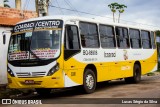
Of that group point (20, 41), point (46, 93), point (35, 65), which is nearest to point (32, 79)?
point (35, 65)

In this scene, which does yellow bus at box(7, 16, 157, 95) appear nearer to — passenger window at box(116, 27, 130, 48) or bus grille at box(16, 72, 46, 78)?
bus grille at box(16, 72, 46, 78)

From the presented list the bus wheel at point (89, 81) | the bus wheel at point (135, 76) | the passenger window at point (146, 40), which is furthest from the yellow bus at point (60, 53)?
the passenger window at point (146, 40)

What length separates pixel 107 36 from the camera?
16750 mm

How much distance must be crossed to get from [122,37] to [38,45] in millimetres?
5935

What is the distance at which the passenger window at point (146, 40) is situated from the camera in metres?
21.0

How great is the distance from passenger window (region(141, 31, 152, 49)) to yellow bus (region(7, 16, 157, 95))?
14.5 ft

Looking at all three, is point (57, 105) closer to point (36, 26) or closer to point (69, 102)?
point (69, 102)

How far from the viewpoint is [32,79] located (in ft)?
43.6

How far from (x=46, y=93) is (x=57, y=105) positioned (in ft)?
13.0

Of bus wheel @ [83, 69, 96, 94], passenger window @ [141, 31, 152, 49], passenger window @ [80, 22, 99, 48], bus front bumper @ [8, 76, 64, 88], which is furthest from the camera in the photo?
passenger window @ [141, 31, 152, 49]

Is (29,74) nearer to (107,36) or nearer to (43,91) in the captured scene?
(43,91)

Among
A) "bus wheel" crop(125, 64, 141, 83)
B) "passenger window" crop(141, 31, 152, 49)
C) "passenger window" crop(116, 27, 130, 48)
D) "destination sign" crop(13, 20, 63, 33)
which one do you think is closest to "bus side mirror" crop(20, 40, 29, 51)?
"destination sign" crop(13, 20, 63, 33)

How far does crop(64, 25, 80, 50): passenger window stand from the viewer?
13.6 meters

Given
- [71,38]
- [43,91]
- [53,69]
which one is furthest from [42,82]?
[43,91]
